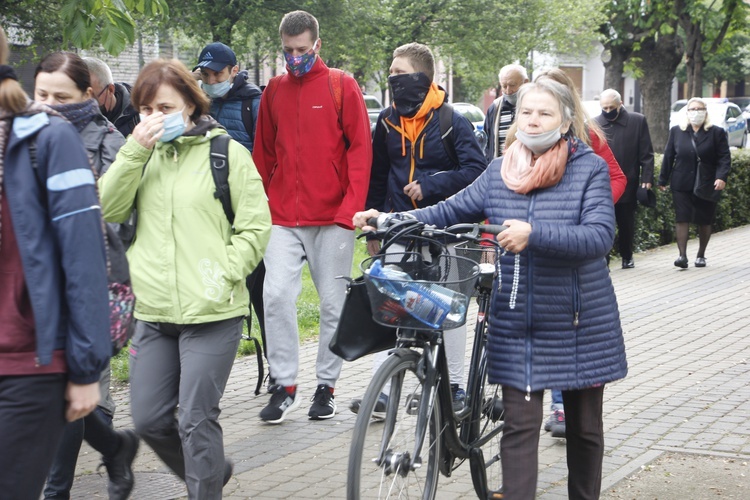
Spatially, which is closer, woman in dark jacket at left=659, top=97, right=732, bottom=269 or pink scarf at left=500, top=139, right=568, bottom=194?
pink scarf at left=500, top=139, right=568, bottom=194

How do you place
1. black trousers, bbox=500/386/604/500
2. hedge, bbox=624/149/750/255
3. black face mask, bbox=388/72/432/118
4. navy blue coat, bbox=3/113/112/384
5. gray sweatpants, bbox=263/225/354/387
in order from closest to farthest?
navy blue coat, bbox=3/113/112/384, black trousers, bbox=500/386/604/500, black face mask, bbox=388/72/432/118, gray sweatpants, bbox=263/225/354/387, hedge, bbox=624/149/750/255

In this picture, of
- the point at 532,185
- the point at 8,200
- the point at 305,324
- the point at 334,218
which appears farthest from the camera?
the point at 305,324

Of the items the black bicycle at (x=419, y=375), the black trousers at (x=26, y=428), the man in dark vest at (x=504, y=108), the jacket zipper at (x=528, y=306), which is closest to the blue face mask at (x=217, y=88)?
the man in dark vest at (x=504, y=108)

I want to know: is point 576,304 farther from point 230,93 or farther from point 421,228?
point 230,93

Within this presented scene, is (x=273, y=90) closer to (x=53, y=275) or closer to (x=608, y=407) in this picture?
(x=608, y=407)

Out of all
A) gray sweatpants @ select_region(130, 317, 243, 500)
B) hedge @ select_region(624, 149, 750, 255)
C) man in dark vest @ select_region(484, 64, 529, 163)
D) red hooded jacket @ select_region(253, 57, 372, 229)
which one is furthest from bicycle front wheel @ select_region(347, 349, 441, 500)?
hedge @ select_region(624, 149, 750, 255)

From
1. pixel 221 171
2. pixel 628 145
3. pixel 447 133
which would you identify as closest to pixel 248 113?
pixel 447 133

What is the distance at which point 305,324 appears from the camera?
9.88 metres

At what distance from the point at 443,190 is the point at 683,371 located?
268 cm

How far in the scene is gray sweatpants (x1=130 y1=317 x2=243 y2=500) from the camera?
14.1ft

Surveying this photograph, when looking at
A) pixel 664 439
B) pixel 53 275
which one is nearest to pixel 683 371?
pixel 664 439

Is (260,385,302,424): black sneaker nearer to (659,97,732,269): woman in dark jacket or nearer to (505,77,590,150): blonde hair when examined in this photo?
(505,77,590,150): blonde hair

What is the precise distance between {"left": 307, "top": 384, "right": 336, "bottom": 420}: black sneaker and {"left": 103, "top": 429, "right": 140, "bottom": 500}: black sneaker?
1.91 meters

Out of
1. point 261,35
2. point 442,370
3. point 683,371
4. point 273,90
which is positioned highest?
point 261,35
